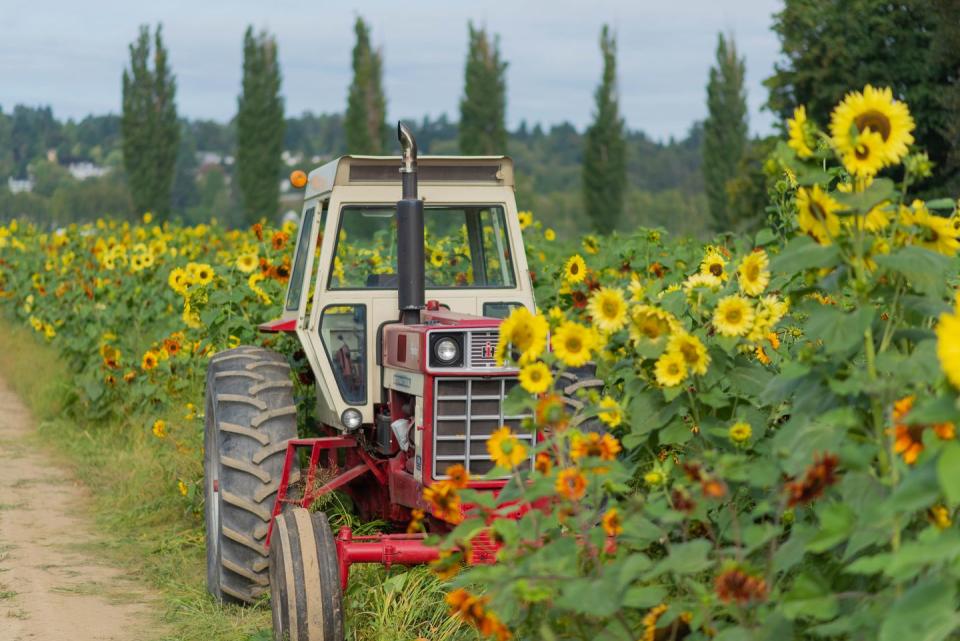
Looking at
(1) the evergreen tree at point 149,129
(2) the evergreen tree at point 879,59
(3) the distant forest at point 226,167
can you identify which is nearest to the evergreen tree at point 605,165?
(3) the distant forest at point 226,167

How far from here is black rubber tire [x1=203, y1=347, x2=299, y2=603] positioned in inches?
230

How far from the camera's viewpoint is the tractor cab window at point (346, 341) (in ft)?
19.8

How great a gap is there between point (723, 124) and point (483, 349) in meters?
37.2

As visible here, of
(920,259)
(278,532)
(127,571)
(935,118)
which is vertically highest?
(935,118)

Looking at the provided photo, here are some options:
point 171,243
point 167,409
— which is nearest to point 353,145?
point 171,243

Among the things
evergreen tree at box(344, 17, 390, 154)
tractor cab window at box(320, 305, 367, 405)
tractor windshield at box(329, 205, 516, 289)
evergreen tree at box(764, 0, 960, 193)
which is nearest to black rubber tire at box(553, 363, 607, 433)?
tractor windshield at box(329, 205, 516, 289)

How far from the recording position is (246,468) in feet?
19.2

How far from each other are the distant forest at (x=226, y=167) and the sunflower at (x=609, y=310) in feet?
32.9

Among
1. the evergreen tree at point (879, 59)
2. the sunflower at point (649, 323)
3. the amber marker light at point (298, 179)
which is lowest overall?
the sunflower at point (649, 323)

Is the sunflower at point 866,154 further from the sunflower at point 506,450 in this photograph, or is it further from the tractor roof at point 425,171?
the tractor roof at point 425,171

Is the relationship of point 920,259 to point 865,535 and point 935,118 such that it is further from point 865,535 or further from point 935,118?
point 935,118

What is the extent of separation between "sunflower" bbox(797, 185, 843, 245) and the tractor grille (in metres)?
2.28

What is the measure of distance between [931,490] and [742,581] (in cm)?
55

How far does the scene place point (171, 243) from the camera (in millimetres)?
17812
